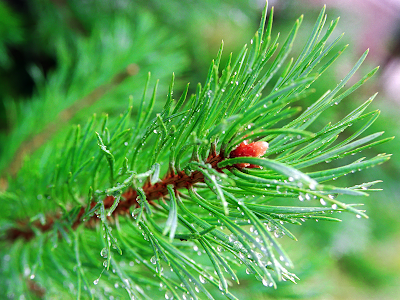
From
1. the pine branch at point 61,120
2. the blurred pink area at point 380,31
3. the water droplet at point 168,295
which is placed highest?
the blurred pink area at point 380,31

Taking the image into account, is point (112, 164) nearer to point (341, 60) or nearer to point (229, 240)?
point (229, 240)

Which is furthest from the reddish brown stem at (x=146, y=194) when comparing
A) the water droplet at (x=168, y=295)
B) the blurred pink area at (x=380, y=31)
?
the blurred pink area at (x=380, y=31)

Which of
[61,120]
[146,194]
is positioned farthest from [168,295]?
[61,120]

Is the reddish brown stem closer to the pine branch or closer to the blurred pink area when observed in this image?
the pine branch

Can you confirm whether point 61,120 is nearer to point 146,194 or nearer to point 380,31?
point 146,194

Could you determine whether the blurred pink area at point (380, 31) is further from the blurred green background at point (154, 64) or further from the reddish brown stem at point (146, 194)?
the reddish brown stem at point (146, 194)

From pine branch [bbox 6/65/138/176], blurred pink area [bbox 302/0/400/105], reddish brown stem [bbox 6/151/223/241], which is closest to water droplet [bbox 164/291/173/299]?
reddish brown stem [bbox 6/151/223/241]
